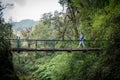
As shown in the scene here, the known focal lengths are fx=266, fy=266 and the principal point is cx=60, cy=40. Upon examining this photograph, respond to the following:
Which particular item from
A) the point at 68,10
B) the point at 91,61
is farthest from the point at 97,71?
the point at 68,10

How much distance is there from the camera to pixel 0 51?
17062mm

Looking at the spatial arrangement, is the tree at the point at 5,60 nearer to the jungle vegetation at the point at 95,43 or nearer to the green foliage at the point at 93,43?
the jungle vegetation at the point at 95,43

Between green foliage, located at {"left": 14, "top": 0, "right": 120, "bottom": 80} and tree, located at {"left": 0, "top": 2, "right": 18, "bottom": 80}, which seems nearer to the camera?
tree, located at {"left": 0, "top": 2, "right": 18, "bottom": 80}

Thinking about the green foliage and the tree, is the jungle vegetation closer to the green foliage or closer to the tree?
the green foliage

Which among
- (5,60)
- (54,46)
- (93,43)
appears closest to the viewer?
(5,60)

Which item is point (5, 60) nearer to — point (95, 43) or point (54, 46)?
point (54, 46)

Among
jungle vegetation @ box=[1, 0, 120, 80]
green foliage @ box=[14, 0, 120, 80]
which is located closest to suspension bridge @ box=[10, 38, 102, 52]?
green foliage @ box=[14, 0, 120, 80]

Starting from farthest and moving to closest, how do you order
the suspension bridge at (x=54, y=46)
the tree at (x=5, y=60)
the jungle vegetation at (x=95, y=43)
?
the suspension bridge at (x=54, y=46) < the jungle vegetation at (x=95, y=43) < the tree at (x=5, y=60)

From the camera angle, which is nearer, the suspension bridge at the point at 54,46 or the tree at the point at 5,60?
the tree at the point at 5,60

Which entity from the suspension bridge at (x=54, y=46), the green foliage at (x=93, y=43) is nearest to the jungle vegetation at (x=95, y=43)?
the green foliage at (x=93, y=43)

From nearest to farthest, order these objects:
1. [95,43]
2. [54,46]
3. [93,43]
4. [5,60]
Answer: [5,60] → [54,46] → [95,43] → [93,43]

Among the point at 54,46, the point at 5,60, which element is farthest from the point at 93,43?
the point at 5,60

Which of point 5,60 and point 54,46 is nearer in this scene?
point 5,60

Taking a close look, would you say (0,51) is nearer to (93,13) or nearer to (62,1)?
(93,13)
